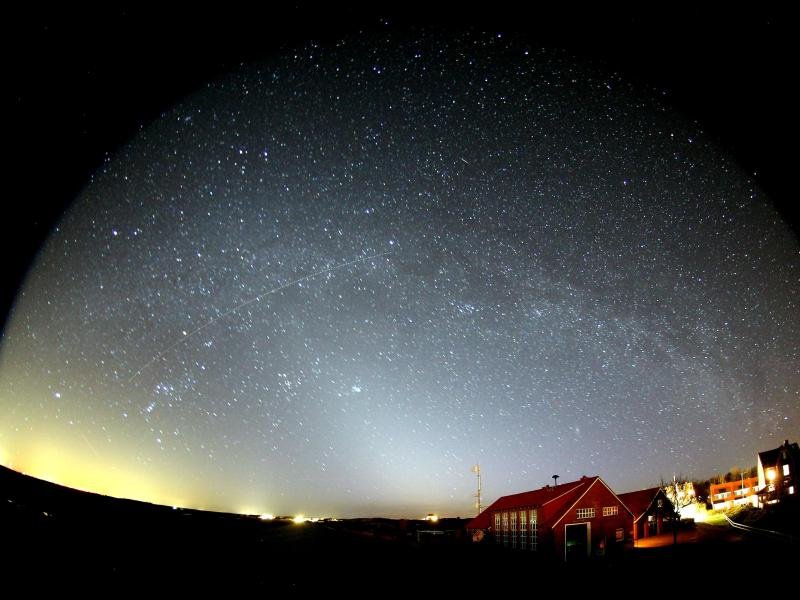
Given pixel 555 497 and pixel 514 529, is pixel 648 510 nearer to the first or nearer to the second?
pixel 555 497

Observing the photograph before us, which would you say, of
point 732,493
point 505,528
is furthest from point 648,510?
point 732,493

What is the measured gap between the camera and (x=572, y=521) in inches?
1117

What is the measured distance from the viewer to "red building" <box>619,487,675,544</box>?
3253 centimetres

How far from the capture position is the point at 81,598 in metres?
6.72

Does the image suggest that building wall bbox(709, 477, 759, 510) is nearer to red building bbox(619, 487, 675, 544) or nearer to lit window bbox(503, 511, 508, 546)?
red building bbox(619, 487, 675, 544)

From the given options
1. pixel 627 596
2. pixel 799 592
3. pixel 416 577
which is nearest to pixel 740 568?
pixel 799 592

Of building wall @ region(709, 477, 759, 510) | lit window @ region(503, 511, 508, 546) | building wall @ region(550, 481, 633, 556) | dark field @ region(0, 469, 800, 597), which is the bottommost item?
building wall @ region(709, 477, 759, 510)

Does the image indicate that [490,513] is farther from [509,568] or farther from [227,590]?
[227,590]

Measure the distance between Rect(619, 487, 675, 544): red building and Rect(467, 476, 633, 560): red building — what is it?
2.44 m

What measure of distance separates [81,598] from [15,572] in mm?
2540

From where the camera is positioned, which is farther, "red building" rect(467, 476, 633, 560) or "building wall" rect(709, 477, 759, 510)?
"building wall" rect(709, 477, 759, 510)

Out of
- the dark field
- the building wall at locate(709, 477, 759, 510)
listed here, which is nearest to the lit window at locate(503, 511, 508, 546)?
the dark field

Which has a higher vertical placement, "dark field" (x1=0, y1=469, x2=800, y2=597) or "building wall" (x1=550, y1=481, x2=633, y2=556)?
"dark field" (x1=0, y1=469, x2=800, y2=597)

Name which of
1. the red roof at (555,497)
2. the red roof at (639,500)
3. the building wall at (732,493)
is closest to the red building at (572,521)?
the red roof at (555,497)
